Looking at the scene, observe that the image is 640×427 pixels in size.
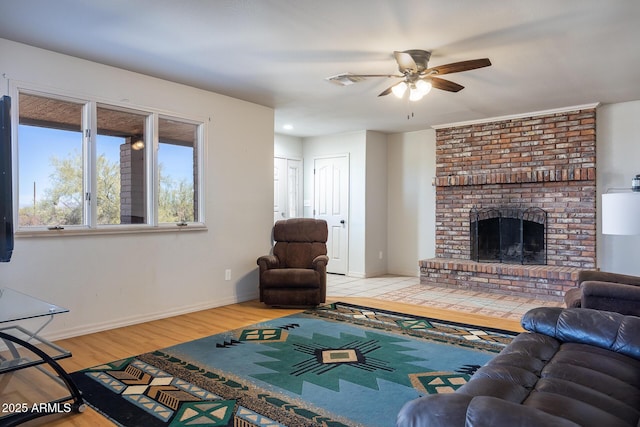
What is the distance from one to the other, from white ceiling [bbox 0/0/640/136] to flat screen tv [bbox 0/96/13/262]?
2.48 ft

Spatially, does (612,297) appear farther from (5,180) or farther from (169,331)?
(5,180)

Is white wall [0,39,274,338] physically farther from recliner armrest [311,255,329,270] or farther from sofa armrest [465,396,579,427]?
sofa armrest [465,396,579,427]

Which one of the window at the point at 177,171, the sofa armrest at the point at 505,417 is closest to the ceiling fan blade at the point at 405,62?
the window at the point at 177,171

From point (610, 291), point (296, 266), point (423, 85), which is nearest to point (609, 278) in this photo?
point (610, 291)

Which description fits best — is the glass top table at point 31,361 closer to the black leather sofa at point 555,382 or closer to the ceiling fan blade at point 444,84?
the black leather sofa at point 555,382

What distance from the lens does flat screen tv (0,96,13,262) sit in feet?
8.37

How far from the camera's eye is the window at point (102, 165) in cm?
352

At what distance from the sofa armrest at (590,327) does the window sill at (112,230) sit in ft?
11.1

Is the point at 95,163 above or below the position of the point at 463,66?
below

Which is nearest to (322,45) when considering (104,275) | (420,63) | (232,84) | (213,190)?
(420,63)

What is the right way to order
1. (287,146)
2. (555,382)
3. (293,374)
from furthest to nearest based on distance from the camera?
1. (287,146)
2. (293,374)
3. (555,382)

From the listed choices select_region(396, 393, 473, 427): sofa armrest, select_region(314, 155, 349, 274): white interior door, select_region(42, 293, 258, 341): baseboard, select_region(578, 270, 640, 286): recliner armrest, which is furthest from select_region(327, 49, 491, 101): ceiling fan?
A: select_region(314, 155, 349, 274): white interior door

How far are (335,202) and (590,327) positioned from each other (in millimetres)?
5324

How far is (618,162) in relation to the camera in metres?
5.28
